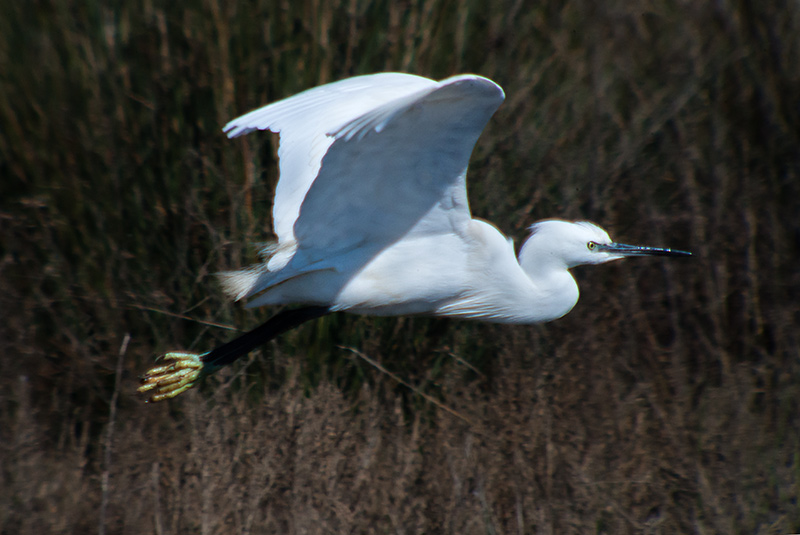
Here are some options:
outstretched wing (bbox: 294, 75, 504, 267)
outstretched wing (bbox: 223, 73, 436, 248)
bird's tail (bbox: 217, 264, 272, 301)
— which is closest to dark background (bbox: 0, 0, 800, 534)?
bird's tail (bbox: 217, 264, 272, 301)

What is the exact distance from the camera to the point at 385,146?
268 cm

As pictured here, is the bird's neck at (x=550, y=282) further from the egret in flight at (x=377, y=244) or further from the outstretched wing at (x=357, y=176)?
the outstretched wing at (x=357, y=176)

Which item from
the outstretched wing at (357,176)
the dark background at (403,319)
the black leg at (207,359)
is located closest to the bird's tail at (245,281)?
the outstretched wing at (357,176)

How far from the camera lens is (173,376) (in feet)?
10.3

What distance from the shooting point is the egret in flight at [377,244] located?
9.18 ft

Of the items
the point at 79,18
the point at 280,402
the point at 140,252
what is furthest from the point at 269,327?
the point at 79,18

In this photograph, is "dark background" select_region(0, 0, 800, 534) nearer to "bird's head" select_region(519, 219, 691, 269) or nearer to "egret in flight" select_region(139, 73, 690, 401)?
"egret in flight" select_region(139, 73, 690, 401)

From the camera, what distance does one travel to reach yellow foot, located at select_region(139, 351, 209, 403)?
314cm

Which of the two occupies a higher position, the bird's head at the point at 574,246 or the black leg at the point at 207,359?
the bird's head at the point at 574,246

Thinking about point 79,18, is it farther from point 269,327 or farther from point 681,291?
point 681,291

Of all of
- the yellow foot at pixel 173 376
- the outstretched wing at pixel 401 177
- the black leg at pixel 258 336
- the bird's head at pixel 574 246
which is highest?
the outstretched wing at pixel 401 177

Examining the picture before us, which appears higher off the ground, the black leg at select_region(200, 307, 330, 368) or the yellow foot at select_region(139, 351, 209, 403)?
the black leg at select_region(200, 307, 330, 368)

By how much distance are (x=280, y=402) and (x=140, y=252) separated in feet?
3.85

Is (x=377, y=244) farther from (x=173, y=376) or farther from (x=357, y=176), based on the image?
(x=173, y=376)
